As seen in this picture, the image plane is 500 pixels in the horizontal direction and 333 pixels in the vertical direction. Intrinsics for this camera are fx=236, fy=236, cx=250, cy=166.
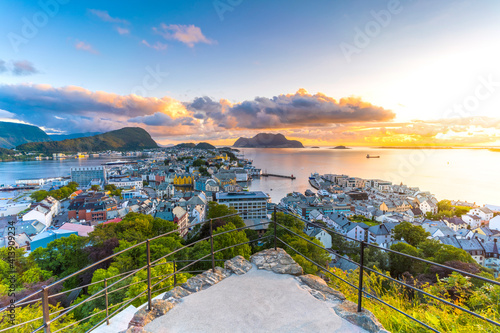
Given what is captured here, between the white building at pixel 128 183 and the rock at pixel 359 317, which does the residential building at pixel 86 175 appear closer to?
the white building at pixel 128 183

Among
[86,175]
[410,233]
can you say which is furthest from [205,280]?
[86,175]

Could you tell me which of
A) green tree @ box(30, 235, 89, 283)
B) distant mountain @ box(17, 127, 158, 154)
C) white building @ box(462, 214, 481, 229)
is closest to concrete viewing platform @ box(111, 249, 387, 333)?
green tree @ box(30, 235, 89, 283)

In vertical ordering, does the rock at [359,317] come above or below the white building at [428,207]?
above

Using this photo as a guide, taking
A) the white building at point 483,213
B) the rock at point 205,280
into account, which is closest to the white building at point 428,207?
the white building at point 483,213

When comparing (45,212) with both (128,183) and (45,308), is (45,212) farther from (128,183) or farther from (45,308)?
(45,308)

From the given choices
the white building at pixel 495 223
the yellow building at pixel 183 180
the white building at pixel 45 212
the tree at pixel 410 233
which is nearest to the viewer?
the tree at pixel 410 233

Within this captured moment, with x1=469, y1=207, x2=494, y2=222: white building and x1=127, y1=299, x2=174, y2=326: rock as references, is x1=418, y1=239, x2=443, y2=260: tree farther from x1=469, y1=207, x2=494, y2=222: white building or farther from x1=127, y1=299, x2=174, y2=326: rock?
x1=469, y1=207, x2=494, y2=222: white building
